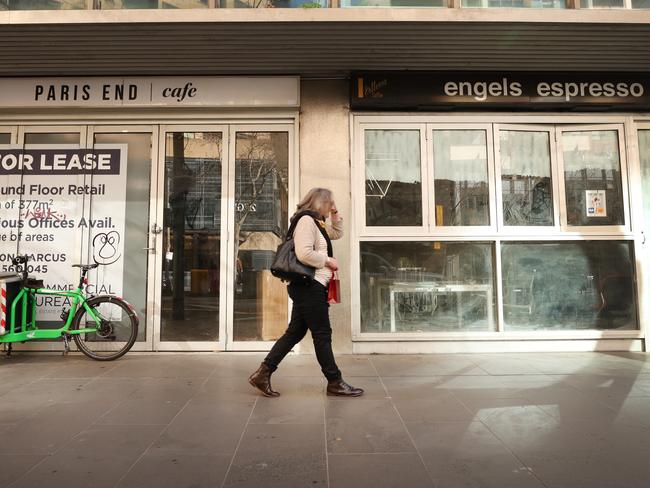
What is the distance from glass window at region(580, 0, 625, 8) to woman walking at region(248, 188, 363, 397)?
4313 mm

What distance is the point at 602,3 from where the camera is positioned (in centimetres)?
576

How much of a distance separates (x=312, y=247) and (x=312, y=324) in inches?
27.1

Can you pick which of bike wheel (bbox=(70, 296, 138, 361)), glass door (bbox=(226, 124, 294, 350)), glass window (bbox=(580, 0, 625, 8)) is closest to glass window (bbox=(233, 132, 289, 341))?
glass door (bbox=(226, 124, 294, 350))

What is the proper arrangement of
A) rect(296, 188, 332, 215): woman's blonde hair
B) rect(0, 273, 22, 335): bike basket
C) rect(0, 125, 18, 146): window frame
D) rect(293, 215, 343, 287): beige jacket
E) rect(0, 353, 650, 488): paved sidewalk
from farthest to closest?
rect(0, 125, 18, 146): window frame < rect(0, 273, 22, 335): bike basket < rect(296, 188, 332, 215): woman's blonde hair < rect(293, 215, 343, 287): beige jacket < rect(0, 353, 650, 488): paved sidewalk

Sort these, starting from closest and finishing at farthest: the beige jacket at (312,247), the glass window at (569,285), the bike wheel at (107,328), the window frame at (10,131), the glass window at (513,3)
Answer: the beige jacket at (312,247) < the bike wheel at (107,328) < the glass window at (513,3) < the glass window at (569,285) < the window frame at (10,131)

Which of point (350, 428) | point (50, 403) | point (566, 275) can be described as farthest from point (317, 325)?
point (566, 275)

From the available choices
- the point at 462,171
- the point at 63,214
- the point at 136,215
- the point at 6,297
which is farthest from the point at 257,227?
the point at 6,297

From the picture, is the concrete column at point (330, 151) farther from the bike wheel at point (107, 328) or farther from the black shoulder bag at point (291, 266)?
the bike wheel at point (107, 328)

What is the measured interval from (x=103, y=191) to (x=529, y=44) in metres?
5.79

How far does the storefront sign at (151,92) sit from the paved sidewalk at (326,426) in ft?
11.2

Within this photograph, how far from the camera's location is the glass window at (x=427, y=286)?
20.6 ft

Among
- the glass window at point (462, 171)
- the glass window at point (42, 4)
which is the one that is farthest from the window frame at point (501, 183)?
the glass window at point (42, 4)

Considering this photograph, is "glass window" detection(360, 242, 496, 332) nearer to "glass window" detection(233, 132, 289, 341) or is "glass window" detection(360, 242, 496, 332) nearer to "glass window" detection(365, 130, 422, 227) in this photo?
"glass window" detection(365, 130, 422, 227)

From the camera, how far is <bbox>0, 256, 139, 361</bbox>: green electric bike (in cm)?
557
